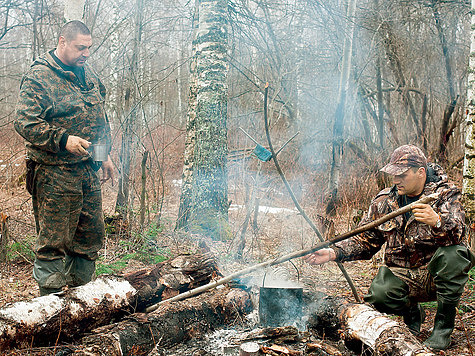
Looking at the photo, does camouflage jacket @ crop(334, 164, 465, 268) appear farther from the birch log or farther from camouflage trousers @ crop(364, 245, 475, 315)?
the birch log

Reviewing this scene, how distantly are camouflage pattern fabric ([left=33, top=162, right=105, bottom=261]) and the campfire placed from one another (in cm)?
51

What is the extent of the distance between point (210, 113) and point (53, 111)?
8.65 ft

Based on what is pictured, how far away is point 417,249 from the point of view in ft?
10.1

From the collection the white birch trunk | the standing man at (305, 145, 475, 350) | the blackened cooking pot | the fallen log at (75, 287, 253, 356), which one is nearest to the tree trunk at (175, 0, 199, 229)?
the white birch trunk

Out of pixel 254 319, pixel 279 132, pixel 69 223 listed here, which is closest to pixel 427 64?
pixel 279 132

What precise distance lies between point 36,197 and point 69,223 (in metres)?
0.33

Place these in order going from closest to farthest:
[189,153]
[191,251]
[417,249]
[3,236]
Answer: [417,249], [3,236], [191,251], [189,153]

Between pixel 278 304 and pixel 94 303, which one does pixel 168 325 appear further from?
pixel 278 304

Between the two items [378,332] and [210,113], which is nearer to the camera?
[378,332]

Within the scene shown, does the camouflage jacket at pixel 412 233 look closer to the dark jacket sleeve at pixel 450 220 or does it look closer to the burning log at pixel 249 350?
the dark jacket sleeve at pixel 450 220

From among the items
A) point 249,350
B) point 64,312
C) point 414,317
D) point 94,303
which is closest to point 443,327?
point 414,317

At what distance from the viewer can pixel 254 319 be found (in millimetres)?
3404

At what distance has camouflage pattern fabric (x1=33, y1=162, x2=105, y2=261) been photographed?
9.77 feet

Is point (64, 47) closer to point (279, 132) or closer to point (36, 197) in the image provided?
point (36, 197)
